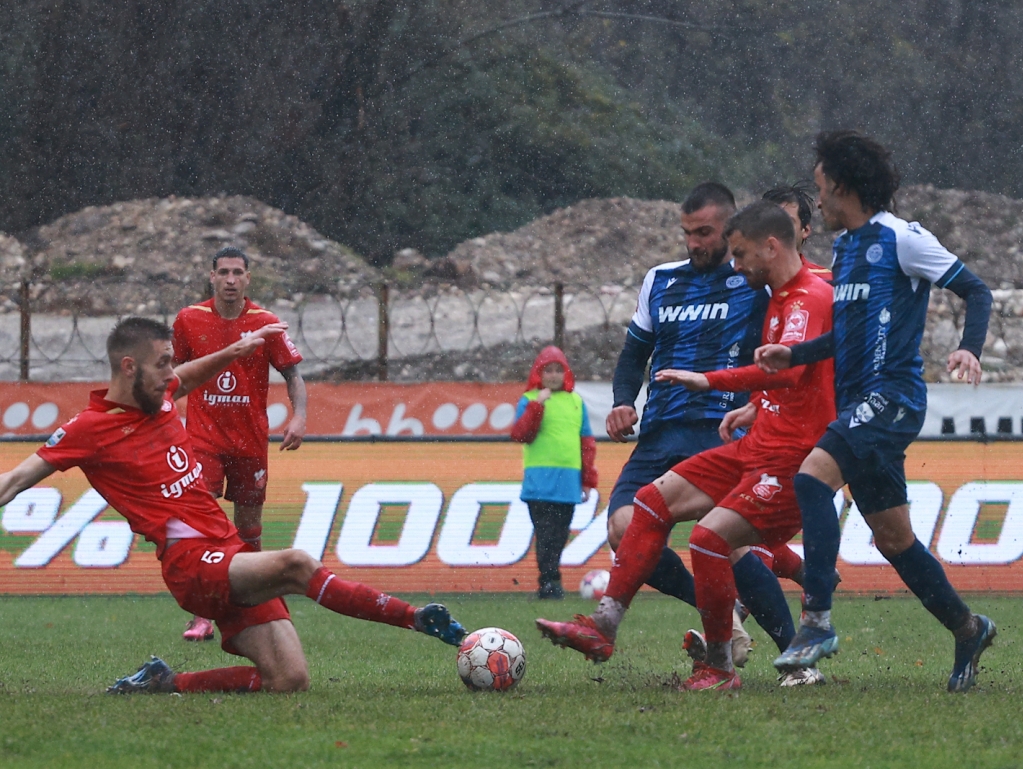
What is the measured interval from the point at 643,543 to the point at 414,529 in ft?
16.8

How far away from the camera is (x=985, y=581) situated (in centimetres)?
1016

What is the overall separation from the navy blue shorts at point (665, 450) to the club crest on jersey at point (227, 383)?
9.85ft

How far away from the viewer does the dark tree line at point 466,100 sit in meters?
33.2

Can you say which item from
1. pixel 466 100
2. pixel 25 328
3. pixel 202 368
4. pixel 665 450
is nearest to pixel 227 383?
pixel 202 368

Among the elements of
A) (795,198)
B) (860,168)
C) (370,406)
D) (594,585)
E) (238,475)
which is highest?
(860,168)

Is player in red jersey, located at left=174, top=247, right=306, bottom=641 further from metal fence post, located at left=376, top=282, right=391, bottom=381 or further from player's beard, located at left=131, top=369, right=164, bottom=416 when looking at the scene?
metal fence post, located at left=376, top=282, right=391, bottom=381

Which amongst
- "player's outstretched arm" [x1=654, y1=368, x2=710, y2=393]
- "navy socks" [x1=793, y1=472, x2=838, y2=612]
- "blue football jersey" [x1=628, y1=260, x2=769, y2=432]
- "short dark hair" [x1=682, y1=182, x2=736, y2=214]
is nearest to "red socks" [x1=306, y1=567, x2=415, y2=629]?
"player's outstretched arm" [x1=654, y1=368, x2=710, y2=393]

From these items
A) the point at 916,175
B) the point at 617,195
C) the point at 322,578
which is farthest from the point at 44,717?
the point at 916,175

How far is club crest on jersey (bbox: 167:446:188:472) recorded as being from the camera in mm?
5238

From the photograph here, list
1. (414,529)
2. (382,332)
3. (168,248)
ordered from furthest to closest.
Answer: (168,248), (382,332), (414,529)

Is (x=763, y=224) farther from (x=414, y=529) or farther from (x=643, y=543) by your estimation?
(x=414, y=529)

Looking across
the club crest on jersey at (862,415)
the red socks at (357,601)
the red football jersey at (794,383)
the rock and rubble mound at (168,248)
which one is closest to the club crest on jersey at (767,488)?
the red football jersey at (794,383)

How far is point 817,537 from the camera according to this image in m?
4.95

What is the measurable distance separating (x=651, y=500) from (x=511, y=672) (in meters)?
0.86
